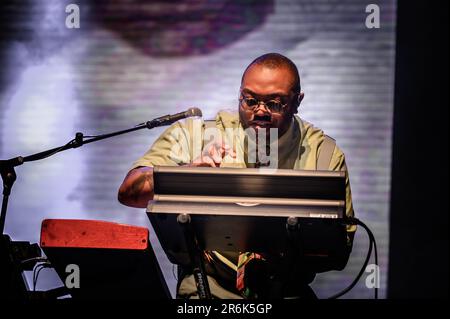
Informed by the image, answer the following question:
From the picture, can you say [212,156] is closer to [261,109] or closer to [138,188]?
[138,188]

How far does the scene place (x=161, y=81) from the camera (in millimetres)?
5133

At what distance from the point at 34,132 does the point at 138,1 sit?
1.16 meters

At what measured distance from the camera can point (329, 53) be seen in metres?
5.07

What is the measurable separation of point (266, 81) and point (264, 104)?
11cm

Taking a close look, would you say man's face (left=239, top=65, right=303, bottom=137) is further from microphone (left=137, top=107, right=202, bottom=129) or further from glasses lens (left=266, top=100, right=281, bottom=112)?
microphone (left=137, top=107, right=202, bottom=129)

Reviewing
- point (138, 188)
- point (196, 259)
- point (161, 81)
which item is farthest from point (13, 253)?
point (161, 81)

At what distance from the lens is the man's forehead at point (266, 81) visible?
3267 mm

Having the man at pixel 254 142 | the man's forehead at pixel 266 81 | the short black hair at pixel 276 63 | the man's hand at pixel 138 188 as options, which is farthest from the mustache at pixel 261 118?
the man's hand at pixel 138 188

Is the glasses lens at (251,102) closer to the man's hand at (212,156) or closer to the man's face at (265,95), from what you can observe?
the man's face at (265,95)

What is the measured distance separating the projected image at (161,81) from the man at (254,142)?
1.64m

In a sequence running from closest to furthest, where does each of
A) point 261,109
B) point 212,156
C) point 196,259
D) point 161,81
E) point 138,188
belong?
point 196,259 < point 212,156 < point 138,188 < point 261,109 < point 161,81

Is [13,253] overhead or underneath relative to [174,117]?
underneath
